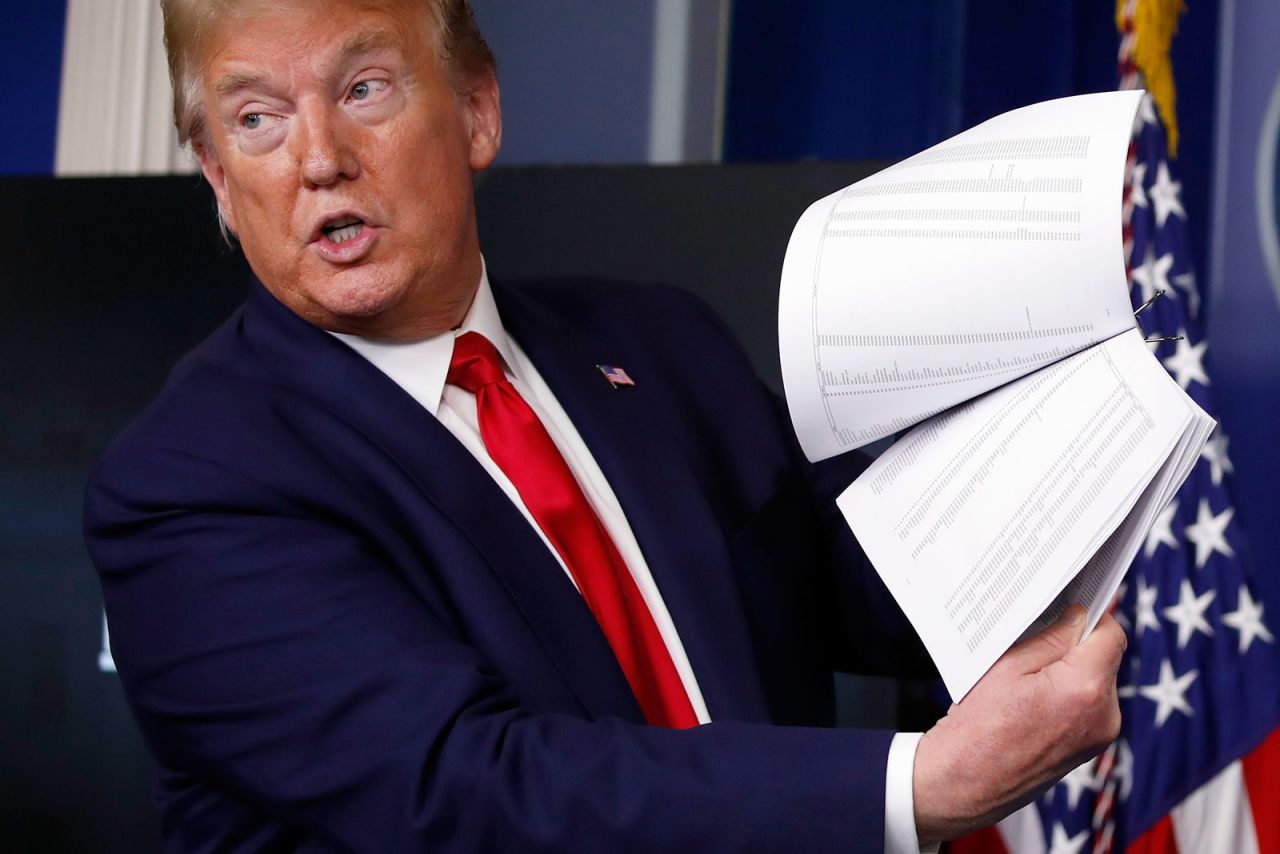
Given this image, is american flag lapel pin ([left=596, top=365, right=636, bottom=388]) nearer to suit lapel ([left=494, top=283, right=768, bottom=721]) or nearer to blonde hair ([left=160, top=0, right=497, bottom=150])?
suit lapel ([left=494, top=283, right=768, bottom=721])

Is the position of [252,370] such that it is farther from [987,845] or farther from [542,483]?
[987,845]

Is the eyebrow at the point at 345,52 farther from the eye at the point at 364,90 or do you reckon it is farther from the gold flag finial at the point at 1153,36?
the gold flag finial at the point at 1153,36

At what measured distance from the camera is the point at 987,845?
8.07 feet

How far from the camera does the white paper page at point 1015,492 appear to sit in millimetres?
990

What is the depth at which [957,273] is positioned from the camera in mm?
1062

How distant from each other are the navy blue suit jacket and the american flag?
0.89 metres

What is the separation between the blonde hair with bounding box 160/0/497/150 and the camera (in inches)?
60.1

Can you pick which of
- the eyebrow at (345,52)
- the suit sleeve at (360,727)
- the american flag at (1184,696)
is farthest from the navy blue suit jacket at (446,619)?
the american flag at (1184,696)

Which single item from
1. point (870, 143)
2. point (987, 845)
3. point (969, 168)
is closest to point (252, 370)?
point (969, 168)

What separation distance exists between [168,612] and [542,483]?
0.39m

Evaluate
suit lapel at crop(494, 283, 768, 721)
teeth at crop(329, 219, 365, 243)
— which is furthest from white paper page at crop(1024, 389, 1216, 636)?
teeth at crop(329, 219, 365, 243)

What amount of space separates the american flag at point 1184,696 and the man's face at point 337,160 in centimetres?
129

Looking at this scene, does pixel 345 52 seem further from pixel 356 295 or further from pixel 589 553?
pixel 589 553

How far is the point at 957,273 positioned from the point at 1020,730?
0.34 metres
